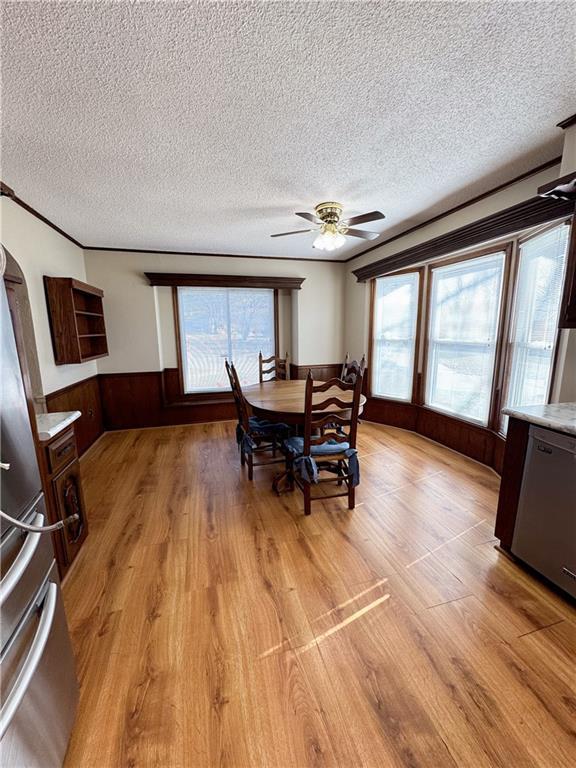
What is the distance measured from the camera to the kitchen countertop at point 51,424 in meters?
1.68

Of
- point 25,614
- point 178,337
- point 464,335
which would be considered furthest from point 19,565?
point 178,337

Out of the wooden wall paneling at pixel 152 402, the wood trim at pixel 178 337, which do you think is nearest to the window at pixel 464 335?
the wooden wall paneling at pixel 152 402

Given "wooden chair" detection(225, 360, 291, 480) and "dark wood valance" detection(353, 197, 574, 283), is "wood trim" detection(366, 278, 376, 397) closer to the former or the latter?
"dark wood valance" detection(353, 197, 574, 283)

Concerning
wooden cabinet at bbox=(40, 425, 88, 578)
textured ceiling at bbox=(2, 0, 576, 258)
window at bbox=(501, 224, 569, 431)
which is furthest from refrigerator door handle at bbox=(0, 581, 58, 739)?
window at bbox=(501, 224, 569, 431)

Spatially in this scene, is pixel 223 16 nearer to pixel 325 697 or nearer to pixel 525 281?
pixel 325 697

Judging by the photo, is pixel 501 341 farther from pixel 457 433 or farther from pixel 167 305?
pixel 167 305

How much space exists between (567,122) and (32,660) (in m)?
3.30

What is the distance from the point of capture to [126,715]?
1.16 metres

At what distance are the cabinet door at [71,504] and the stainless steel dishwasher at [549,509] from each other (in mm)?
2722

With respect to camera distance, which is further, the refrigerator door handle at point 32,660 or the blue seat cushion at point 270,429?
the blue seat cushion at point 270,429

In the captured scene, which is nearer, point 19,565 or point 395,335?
point 19,565

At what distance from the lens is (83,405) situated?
3797 mm

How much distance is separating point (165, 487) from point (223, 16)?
A: 9.97 ft

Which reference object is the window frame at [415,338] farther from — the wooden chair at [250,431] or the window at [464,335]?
the wooden chair at [250,431]
